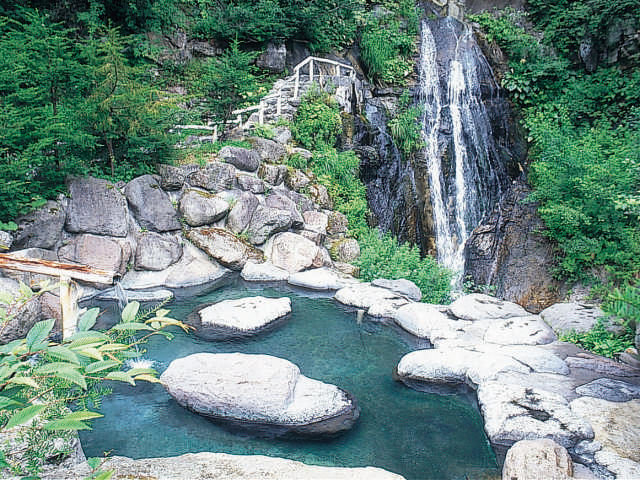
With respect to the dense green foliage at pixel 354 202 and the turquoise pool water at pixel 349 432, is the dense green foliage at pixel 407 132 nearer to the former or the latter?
the dense green foliage at pixel 354 202

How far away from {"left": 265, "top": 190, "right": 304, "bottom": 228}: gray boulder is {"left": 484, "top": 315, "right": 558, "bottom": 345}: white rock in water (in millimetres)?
4624

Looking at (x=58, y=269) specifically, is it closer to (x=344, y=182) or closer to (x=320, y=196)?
(x=320, y=196)

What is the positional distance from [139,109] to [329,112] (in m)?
4.95

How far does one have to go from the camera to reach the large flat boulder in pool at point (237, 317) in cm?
630

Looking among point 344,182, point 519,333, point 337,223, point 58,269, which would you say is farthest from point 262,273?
point 58,269

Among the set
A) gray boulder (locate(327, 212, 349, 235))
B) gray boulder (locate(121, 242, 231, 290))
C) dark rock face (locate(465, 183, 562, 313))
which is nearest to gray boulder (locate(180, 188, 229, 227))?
gray boulder (locate(121, 242, 231, 290))

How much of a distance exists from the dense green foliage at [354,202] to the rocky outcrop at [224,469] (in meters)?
5.36

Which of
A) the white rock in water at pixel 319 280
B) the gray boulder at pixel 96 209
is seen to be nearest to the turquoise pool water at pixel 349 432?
the white rock in water at pixel 319 280

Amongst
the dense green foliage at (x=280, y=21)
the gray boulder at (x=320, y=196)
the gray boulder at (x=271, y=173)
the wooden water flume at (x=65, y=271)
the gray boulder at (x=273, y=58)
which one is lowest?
the wooden water flume at (x=65, y=271)

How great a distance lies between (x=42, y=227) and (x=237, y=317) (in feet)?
12.0

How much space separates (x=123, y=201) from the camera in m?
8.38

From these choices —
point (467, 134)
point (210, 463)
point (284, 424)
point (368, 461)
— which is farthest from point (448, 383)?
point (467, 134)

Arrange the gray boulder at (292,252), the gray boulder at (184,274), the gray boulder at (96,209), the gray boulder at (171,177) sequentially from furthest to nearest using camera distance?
the gray boulder at (171,177)
the gray boulder at (292,252)
the gray boulder at (184,274)
the gray boulder at (96,209)

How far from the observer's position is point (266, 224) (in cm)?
923
